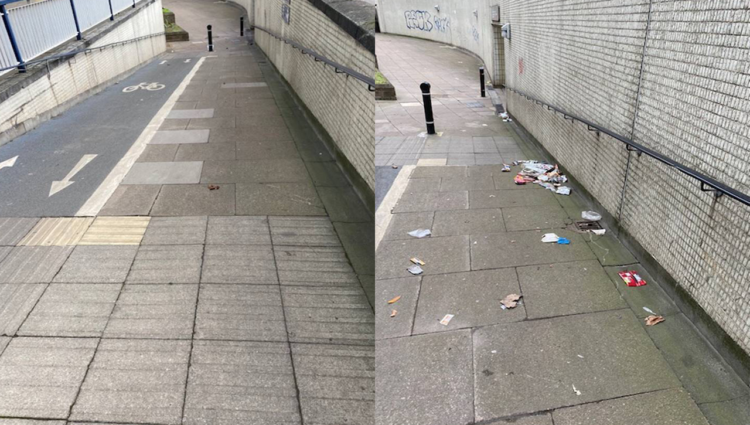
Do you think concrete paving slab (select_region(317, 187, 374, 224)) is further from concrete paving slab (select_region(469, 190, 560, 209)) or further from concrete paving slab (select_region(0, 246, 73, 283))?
concrete paving slab (select_region(0, 246, 73, 283))

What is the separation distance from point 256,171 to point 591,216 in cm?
392

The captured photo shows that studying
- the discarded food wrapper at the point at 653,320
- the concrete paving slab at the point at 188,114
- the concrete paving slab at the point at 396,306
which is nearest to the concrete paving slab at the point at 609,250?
the discarded food wrapper at the point at 653,320

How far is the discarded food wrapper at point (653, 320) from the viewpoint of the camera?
4.07 metres

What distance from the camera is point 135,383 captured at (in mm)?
3232

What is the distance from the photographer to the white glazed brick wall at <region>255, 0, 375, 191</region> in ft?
18.7

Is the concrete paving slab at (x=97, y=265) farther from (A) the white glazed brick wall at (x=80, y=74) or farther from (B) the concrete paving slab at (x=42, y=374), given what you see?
(A) the white glazed brick wall at (x=80, y=74)

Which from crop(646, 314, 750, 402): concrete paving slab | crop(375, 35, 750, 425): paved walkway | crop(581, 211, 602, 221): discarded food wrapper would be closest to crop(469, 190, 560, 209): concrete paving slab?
crop(375, 35, 750, 425): paved walkway

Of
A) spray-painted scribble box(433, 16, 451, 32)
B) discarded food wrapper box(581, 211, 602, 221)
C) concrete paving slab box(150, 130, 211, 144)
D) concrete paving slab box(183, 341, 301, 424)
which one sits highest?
spray-painted scribble box(433, 16, 451, 32)

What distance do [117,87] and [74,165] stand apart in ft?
20.5

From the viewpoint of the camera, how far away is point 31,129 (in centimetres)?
805

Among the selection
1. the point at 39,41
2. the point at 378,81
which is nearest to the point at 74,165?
the point at 39,41

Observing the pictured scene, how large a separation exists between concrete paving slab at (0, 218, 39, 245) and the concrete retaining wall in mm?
15457

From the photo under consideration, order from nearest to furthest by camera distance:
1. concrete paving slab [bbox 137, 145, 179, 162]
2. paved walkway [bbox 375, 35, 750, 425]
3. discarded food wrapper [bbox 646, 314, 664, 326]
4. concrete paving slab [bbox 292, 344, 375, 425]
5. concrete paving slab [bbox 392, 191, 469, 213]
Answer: concrete paving slab [bbox 292, 344, 375, 425]
paved walkway [bbox 375, 35, 750, 425]
discarded food wrapper [bbox 646, 314, 664, 326]
concrete paving slab [bbox 392, 191, 469, 213]
concrete paving slab [bbox 137, 145, 179, 162]

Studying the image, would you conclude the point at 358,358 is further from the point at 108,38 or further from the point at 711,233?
the point at 108,38
